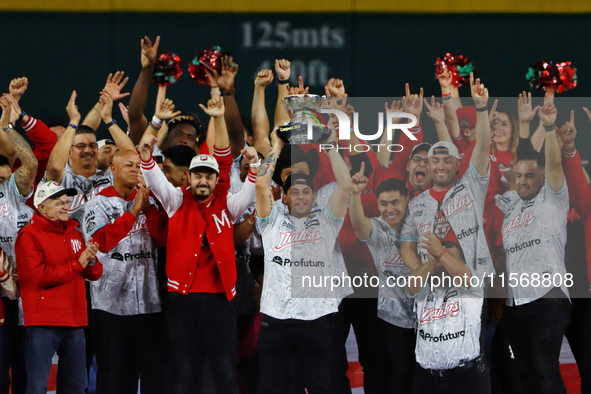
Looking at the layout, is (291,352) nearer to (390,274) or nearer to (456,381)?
(390,274)

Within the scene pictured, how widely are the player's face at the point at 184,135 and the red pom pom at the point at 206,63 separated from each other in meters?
0.50

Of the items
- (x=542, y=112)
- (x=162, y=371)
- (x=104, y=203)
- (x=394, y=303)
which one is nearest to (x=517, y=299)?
(x=394, y=303)

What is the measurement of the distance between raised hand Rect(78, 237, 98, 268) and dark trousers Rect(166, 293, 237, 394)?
552 mm

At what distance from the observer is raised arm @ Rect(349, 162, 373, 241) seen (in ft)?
14.6

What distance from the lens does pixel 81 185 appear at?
5234mm

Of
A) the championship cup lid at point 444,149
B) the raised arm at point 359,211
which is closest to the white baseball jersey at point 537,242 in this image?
the championship cup lid at point 444,149

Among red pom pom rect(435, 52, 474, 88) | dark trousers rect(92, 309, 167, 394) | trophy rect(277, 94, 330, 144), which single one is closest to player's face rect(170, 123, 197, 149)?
trophy rect(277, 94, 330, 144)

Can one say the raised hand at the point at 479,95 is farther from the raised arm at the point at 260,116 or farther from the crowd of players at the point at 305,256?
the raised arm at the point at 260,116

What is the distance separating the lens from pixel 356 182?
445 centimetres

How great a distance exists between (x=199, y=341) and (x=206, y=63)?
2225mm

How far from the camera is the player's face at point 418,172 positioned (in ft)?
14.8

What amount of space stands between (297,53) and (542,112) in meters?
5.10

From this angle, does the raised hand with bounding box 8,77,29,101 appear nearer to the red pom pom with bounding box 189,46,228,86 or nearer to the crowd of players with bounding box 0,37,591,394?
the crowd of players with bounding box 0,37,591,394

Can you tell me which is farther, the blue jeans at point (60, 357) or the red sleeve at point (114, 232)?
the red sleeve at point (114, 232)
